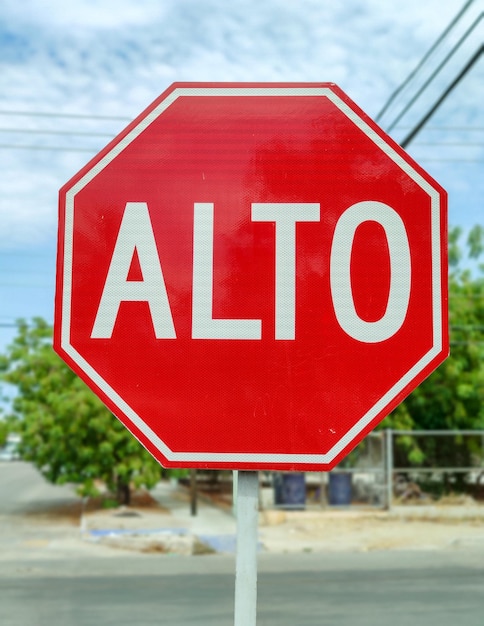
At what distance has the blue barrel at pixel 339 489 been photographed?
1666cm

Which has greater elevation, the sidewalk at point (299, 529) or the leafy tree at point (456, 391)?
the leafy tree at point (456, 391)

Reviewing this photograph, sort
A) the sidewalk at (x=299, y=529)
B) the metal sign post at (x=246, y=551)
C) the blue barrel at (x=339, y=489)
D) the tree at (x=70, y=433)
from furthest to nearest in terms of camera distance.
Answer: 1. the blue barrel at (x=339, y=489)
2. the tree at (x=70, y=433)
3. the sidewalk at (x=299, y=529)
4. the metal sign post at (x=246, y=551)

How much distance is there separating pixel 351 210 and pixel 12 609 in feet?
24.6

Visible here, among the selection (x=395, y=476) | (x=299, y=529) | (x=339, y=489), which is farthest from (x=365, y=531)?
(x=395, y=476)

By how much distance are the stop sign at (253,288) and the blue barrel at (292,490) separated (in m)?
15.0

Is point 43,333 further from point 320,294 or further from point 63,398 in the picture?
point 320,294

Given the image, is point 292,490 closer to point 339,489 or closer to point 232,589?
point 339,489

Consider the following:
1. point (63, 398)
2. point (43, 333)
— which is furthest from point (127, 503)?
point (43, 333)

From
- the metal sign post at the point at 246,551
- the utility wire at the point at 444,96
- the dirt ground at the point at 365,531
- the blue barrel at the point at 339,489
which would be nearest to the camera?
the metal sign post at the point at 246,551

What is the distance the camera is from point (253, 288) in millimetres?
1470

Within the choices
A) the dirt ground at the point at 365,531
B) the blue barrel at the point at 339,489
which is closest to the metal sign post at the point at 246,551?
the dirt ground at the point at 365,531

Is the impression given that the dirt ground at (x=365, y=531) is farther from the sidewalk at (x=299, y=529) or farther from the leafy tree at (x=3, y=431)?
the leafy tree at (x=3, y=431)

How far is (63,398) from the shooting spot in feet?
51.5

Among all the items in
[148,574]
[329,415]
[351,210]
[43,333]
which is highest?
[43,333]
